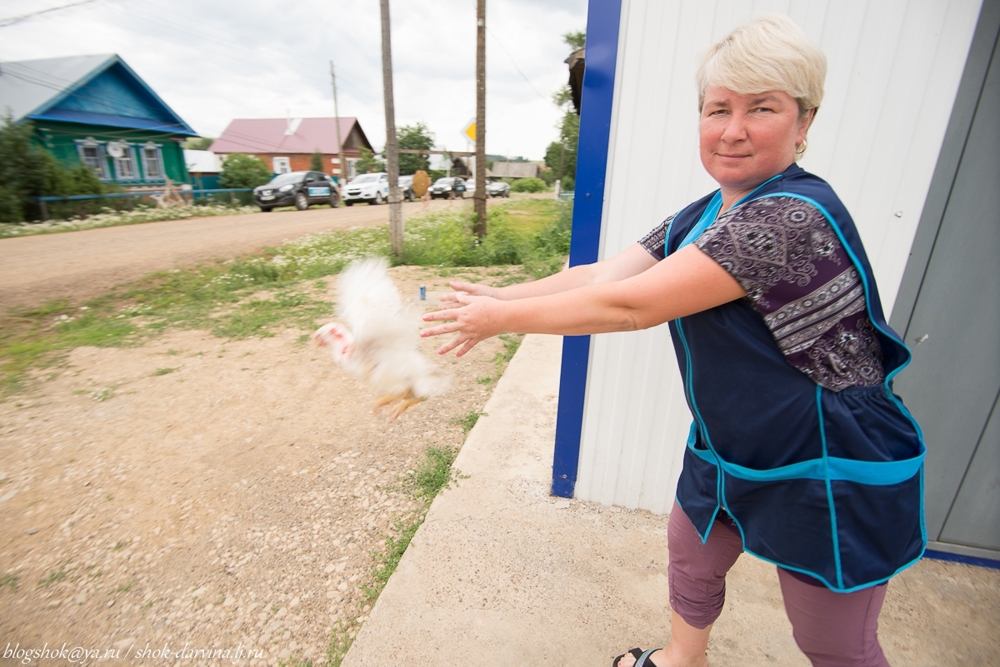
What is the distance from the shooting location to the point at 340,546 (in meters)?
2.54

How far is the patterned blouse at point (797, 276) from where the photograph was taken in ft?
3.22

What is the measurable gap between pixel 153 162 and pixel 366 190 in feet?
30.5

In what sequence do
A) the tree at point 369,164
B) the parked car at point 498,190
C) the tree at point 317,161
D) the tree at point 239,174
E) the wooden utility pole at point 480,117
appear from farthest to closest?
the tree at point 369,164
the tree at point 317,161
the parked car at point 498,190
the tree at point 239,174
the wooden utility pole at point 480,117

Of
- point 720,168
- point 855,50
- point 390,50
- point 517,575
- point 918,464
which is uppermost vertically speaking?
point 390,50

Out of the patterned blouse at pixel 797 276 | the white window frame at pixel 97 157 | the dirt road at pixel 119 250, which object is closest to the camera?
the patterned blouse at pixel 797 276

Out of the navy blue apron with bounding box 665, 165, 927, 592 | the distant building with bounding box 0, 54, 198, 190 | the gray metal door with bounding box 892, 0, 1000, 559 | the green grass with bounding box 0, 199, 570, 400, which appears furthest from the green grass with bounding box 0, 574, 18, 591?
the distant building with bounding box 0, 54, 198, 190

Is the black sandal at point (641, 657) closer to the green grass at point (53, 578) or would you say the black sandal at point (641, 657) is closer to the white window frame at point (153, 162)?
the green grass at point (53, 578)

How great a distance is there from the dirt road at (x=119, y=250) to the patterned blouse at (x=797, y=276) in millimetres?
9037

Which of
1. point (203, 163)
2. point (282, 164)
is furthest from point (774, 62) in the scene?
point (282, 164)

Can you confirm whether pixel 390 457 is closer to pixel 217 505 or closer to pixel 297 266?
pixel 217 505

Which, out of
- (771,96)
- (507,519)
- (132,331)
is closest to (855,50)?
(771,96)

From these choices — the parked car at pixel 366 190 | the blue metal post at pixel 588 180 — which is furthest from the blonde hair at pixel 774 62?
the parked car at pixel 366 190

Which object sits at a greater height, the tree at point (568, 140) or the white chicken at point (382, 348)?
the tree at point (568, 140)

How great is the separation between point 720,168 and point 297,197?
2220 cm
